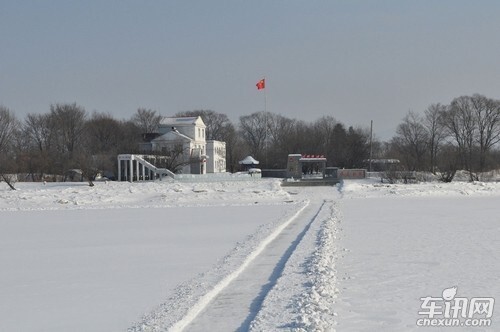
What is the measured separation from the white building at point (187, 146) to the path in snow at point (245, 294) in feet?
169

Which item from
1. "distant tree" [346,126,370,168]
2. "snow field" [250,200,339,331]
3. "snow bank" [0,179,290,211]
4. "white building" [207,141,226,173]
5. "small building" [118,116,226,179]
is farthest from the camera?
"distant tree" [346,126,370,168]

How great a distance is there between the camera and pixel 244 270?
10.9m

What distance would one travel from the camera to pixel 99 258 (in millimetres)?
13195

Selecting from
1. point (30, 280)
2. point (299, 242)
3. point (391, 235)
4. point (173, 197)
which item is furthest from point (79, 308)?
point (173, 197)

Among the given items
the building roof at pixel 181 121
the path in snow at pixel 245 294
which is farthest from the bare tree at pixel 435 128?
the path in snow at pixel 245 294

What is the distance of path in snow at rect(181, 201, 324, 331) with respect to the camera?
23.7 ft

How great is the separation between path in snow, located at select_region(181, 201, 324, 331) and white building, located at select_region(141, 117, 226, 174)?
51.4 meters

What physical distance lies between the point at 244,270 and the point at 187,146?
5866 centimetres

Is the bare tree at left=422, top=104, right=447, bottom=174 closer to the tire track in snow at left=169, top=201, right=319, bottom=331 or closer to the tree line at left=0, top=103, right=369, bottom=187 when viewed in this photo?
the tree line at left=0, top=103, right=369, bottom=187

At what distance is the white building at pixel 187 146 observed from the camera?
66.5m

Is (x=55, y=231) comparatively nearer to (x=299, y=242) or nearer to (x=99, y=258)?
(x=99, y=258)

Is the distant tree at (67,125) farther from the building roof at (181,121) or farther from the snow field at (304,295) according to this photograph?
the snow field at (304,295)

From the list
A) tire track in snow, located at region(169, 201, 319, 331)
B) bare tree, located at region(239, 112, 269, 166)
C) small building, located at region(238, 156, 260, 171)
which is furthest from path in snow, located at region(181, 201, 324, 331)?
bare tree, located at region(239, 112, 269, 166)

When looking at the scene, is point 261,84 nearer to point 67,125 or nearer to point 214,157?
point 214,157
